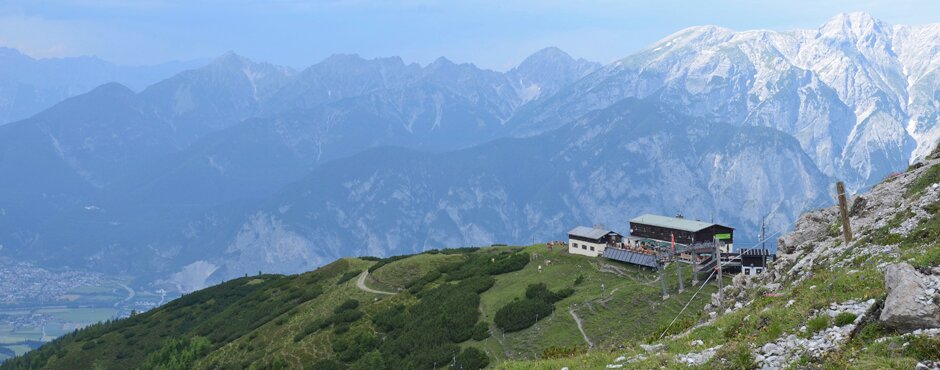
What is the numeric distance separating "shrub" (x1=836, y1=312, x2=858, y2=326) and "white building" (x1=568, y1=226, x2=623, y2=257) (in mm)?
78124

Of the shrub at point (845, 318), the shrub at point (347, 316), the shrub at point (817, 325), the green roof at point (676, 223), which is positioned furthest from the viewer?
the shrub at point (347, 316)

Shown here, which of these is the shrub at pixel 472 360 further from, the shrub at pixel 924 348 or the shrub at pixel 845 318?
the shrub at pixel 924 348

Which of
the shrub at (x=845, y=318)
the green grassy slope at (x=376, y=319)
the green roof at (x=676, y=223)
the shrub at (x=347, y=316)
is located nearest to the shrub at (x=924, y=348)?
the shrub at (x=845, y=318)

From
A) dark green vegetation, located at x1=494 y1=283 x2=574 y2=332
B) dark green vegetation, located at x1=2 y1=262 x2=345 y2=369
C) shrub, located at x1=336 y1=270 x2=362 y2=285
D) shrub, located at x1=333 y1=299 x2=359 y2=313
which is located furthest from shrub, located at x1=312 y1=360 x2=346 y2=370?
shrub, located at x1=336 y1=270 x2=362 y2=285

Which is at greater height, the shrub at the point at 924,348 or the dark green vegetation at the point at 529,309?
the shrub at the point at 924,348

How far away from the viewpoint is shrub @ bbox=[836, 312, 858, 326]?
25328mm

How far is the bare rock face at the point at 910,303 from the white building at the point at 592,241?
80419 millimetres

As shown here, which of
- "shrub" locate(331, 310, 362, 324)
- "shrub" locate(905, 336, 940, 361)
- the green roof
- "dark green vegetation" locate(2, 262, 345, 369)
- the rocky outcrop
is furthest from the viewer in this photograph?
"dark green vegetation" locate(2, 262, 345, 369)

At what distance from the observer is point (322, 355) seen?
311 feet

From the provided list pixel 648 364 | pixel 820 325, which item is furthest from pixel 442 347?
pixel 820 325

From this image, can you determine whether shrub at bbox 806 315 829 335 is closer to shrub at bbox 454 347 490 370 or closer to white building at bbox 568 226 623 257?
shrub at bbox 454 347 490 370

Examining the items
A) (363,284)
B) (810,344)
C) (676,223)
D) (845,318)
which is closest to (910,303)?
(845,318)

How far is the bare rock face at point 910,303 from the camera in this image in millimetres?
22297

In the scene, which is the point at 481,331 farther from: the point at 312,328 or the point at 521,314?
the point at 312,328
